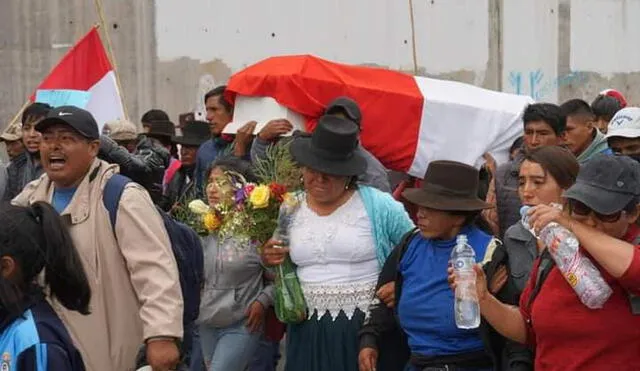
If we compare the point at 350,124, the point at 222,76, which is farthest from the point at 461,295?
the point at 222,76

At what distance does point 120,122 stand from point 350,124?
3.59 metres

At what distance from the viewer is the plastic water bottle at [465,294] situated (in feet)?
13.5

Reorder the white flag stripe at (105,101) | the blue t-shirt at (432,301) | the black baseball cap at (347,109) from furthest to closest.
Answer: the white flag stripe at (105,101), the black baseball cap at (347,109), the blue t-shirt at (432,301)

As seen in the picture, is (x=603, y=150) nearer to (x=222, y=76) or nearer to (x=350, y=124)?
(x=350, y=124)

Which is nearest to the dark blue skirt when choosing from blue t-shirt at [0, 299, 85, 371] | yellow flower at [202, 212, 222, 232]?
yellow flower at [202, 212, 222, 232]

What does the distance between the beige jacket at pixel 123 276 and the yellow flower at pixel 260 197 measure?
2.77 ft

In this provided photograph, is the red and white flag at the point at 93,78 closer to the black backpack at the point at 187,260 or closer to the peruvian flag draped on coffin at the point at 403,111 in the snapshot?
the peruvian flag draped on coffin at the point at 403,111

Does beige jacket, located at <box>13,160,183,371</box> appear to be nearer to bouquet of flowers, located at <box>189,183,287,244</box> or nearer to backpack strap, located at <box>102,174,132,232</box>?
backpack strap, located at <box>102,174,132,232</box>

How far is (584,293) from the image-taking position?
11.8 feet

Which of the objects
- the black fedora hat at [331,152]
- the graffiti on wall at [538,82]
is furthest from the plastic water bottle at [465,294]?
the graffiti on wall at [538,82]

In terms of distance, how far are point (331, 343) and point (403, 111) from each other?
2791 millimetres

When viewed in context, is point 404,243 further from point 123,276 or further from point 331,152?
point 123,276

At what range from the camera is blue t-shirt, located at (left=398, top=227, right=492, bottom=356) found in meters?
4.59

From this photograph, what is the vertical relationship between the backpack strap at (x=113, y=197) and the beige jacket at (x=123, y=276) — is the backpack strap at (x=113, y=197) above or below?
above
